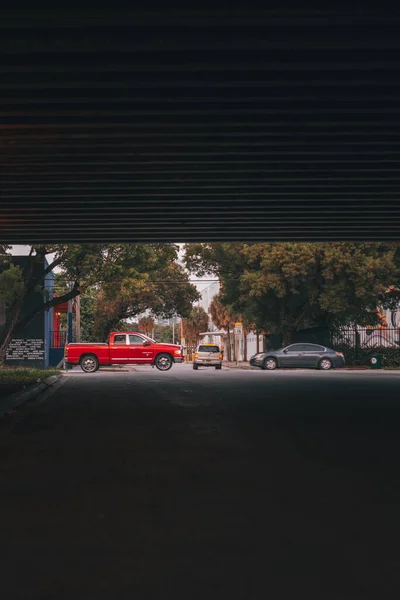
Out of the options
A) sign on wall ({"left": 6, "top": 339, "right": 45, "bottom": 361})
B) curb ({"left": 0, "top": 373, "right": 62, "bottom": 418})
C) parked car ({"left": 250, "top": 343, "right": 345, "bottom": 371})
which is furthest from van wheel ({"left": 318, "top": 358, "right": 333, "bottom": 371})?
curb ({"left": 0, "top": 373, "right": 62, "bottom": 418})

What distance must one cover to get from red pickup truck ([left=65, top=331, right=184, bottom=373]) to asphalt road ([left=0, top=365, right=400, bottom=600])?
28.1 m

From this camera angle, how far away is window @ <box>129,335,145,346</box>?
→ 4516cm

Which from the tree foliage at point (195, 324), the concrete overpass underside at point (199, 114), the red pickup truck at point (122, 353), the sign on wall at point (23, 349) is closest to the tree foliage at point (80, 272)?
the sign on wall at point (23, 349)

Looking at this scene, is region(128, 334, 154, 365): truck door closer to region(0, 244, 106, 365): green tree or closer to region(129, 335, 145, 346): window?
region(129, 335, 145, 346): window

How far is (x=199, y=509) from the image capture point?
789 centimetres

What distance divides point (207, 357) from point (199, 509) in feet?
150

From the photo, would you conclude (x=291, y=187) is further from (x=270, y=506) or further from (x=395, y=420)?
(x=270, y=506)

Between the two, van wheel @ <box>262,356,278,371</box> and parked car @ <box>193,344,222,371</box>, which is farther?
parked car @ <box>193,344,222,371</box>

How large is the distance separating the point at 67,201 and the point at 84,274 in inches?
884

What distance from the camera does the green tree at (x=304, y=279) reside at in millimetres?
50406

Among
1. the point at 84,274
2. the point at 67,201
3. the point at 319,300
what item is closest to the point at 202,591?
the point at 67,201

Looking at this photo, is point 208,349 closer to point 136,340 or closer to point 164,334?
point 136,340

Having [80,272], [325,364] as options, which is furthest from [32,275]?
[325,364]

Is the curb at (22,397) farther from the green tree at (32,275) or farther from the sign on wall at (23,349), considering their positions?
the sign on wall at (23,349)
